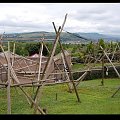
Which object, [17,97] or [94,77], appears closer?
[17,97]

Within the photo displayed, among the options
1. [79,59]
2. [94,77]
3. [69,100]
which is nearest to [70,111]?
[69,100]

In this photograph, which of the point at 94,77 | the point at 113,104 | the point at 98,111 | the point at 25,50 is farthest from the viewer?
the point at 25,50

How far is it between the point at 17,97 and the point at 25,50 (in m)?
21.6

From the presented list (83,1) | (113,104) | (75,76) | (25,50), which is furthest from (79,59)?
(83,1)

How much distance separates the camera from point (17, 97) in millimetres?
11969

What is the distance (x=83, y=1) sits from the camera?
77.8 inches

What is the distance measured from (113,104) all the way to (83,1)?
822 cm
